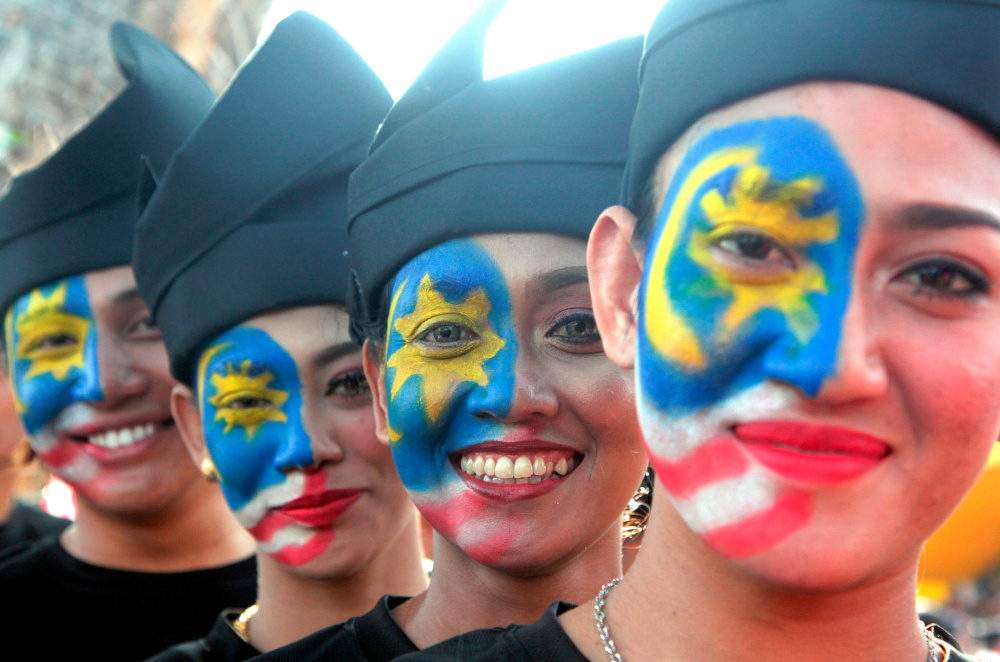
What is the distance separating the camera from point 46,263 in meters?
3.69

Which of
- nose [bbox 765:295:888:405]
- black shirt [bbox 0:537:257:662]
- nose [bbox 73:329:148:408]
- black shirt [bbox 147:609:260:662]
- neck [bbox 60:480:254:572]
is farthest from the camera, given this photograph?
neck [bbox 60:480:254:572]

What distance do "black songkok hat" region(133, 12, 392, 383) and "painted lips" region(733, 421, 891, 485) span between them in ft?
5.44

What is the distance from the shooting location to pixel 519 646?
1710 mm

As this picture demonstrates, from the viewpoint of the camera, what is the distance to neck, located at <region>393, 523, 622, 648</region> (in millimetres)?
2301

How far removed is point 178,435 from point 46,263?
2.41 ft

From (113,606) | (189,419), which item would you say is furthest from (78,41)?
(189,419)

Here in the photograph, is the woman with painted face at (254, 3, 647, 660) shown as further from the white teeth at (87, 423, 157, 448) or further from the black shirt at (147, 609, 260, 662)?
the white teeth at (87, 423, 157, 448)

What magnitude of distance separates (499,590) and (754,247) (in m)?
1.14

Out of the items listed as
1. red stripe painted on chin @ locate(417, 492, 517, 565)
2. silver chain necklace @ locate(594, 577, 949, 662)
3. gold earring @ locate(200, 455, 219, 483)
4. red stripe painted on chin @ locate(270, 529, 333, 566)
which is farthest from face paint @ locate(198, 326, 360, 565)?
silver chain necklace @ locate(594, 577, 949, 662)

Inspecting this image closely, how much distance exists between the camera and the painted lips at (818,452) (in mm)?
1398

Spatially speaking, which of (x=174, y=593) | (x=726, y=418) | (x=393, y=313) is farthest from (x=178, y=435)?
(x=726, y=418)

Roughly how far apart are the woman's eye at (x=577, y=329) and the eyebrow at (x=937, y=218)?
838mm

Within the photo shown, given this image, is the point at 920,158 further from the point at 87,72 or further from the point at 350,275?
the point at 87,72

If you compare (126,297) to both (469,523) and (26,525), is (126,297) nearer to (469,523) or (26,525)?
(469,523)
